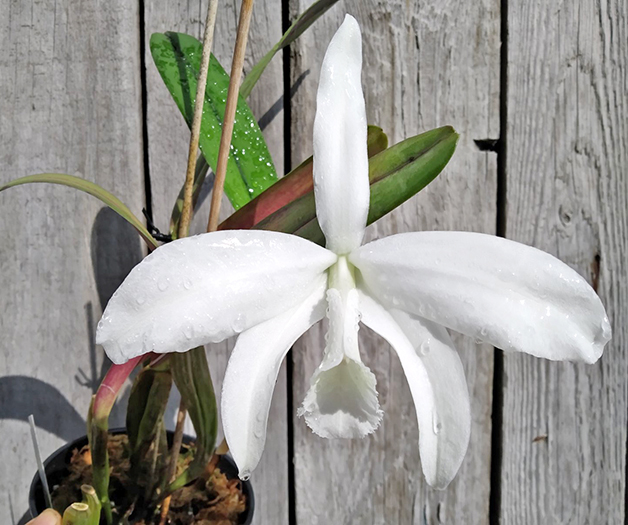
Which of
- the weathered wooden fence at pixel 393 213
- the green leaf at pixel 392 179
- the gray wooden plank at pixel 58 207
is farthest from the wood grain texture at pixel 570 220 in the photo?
the gray wooden plank at pixel 58 207

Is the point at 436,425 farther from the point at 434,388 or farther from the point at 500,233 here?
the point at 500,233

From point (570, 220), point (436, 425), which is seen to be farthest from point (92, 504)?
point (570, 220)

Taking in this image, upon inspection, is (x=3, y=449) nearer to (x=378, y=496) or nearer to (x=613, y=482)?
(x=378, y=496)

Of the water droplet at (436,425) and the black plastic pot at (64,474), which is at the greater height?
the water droplet at (436,425)

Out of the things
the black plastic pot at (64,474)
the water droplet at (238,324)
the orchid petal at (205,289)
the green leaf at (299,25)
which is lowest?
the black plastic pot at (64,474)

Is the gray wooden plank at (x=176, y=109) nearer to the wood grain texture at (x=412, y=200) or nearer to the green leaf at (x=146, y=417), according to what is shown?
the wood grain texture at (x=412, y=200)

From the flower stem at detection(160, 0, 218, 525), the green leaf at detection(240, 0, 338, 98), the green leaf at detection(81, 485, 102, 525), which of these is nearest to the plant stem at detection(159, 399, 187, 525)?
the flower stem at detection(160, 0, 218, 525)

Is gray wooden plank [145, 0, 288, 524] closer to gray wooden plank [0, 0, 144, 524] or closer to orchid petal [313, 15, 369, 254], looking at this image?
gray wooden plank [0, 0, 144, 524]
